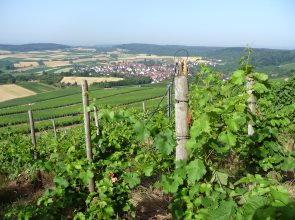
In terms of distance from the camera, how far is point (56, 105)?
1996 inches

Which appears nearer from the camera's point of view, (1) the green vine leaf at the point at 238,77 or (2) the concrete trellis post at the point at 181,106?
(1) the green vine leaf at the point at 238,77

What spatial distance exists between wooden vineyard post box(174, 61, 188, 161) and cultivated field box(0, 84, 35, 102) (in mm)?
59453

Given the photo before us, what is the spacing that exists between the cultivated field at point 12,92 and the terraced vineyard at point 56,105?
2.90 meters

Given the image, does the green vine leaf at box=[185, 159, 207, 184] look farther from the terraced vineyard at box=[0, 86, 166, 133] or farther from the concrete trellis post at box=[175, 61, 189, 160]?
the terraced vineyard at box=[0, 86, 166, 133]

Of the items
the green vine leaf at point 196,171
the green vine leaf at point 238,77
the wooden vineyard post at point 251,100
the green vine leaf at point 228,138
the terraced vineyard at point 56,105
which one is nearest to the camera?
the green vine leaf at point 228,138

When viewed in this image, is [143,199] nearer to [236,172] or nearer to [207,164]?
[236,172]

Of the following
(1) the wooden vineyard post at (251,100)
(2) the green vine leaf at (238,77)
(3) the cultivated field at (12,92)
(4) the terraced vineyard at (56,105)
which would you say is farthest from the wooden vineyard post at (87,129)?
(3) the cultivated field at (12,92)

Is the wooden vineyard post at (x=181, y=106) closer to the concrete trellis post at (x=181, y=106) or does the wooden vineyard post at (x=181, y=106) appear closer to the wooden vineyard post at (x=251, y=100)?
the concrete trellis post at (x=181, y=106)

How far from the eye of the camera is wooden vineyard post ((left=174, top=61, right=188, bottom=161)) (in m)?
3.06

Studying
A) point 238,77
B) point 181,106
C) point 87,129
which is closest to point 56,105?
point 87,129

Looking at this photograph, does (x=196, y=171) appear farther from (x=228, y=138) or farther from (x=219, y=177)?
(x=228, y=138)

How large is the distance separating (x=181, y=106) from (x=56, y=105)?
49.8 meters

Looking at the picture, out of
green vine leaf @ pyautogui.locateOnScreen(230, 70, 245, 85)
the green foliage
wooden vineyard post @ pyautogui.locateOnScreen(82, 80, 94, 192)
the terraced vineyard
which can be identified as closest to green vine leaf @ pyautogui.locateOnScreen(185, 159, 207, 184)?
the green foliage

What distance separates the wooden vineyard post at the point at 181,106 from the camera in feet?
10.0
